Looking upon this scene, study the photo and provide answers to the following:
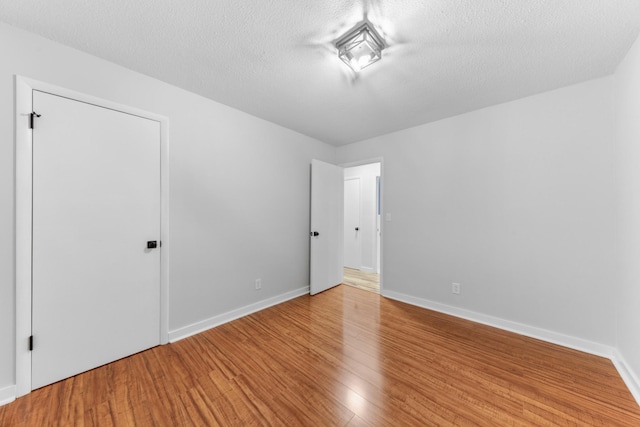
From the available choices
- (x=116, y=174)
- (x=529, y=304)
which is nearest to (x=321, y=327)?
(x=529, y=304)

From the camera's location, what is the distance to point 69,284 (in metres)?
1.66

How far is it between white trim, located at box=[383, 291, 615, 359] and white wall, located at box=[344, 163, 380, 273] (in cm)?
159

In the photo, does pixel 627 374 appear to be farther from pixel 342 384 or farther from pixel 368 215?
pixel 368 215

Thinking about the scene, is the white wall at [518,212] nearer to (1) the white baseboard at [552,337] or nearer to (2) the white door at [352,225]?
(1) the white baseboard at [552,337]

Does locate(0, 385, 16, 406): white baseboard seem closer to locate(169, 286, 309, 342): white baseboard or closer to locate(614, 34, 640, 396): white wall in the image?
locate(169, 286, 309, 342): white baseboard

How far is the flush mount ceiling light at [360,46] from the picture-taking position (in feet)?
4.71

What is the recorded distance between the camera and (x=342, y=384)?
161 centimetres

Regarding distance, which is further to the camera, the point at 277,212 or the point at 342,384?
the point at 277,212

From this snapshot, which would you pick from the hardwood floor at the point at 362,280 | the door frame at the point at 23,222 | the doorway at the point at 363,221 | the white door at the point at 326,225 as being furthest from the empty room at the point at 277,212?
the doorway at the point at 363,221

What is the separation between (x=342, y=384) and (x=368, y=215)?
3.52 m

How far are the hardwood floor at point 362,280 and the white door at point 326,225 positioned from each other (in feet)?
0.97

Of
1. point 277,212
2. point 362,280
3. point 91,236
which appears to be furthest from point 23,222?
point 362,280

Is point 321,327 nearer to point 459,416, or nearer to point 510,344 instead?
point 459,416

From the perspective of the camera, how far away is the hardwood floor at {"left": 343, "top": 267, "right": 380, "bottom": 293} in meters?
3.75
